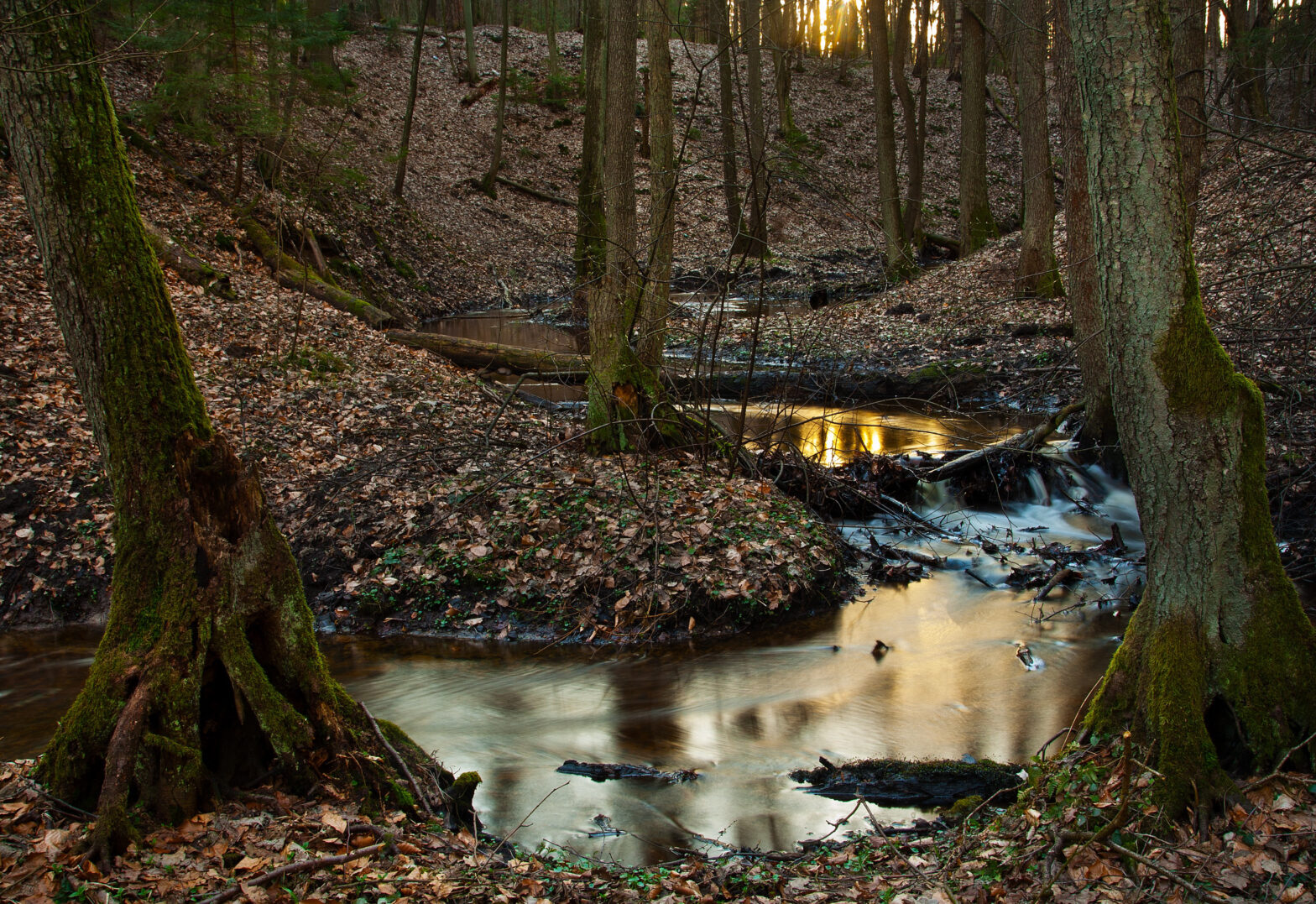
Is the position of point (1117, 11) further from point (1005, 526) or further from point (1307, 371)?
point (1005, 526)

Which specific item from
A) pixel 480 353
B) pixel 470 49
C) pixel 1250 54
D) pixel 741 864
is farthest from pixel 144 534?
Result: pixel 470 49

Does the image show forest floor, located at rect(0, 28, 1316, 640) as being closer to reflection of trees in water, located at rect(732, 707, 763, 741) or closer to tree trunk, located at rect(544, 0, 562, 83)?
reflection of trees in water, located at rect(732, 707, 763, 741)

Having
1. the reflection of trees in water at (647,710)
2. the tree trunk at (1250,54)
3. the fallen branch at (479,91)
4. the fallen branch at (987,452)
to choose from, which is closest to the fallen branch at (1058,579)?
the fallen branch at (987,452)

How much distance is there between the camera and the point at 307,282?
15.1 metres

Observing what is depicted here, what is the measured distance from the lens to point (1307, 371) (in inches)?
344

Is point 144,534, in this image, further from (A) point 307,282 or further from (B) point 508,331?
(B) point 508,331

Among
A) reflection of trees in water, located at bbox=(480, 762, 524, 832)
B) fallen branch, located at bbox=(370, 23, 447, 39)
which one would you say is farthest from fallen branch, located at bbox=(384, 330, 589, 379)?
fallen branch, located at bbox=(370, 23, 447, 39)

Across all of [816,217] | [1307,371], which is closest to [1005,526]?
[1307,371]

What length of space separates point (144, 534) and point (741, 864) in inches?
131

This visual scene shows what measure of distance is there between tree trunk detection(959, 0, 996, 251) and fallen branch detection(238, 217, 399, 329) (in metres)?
13.6

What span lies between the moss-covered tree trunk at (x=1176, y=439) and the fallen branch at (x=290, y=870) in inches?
137

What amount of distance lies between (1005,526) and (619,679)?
5.54m

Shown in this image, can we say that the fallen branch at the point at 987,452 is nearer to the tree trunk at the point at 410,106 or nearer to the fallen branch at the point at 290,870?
the fallen branch at the point at 290,870

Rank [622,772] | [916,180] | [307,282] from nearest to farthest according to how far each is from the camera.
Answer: [622,772] < [307,282] < [916,180]
